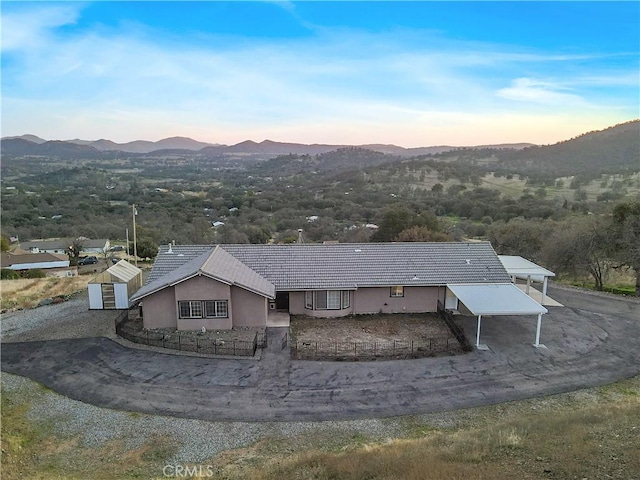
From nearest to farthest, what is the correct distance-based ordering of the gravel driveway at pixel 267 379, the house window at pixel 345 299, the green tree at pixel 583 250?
the gravel driveway at pixel 267 379, the house window at pixel 345 299, the green tree at pixel 583 250

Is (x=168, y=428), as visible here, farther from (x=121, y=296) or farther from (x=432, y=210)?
(x=432, y=210)

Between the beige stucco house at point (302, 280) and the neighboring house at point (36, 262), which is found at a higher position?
the beige stucco house at point (302, 280)

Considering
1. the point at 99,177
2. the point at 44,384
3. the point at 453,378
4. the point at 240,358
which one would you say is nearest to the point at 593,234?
the point at 453,378

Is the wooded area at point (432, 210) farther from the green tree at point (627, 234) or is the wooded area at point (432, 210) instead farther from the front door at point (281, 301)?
the front door at point (281, 301)

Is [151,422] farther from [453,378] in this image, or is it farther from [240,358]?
[453,378]

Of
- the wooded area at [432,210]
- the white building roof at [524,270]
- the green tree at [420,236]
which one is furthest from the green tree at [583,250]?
the green tree at [420,236]

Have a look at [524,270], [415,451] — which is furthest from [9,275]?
[524,270]

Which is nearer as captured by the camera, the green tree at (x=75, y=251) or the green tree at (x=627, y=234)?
the green tree at (x=627, y=234)
